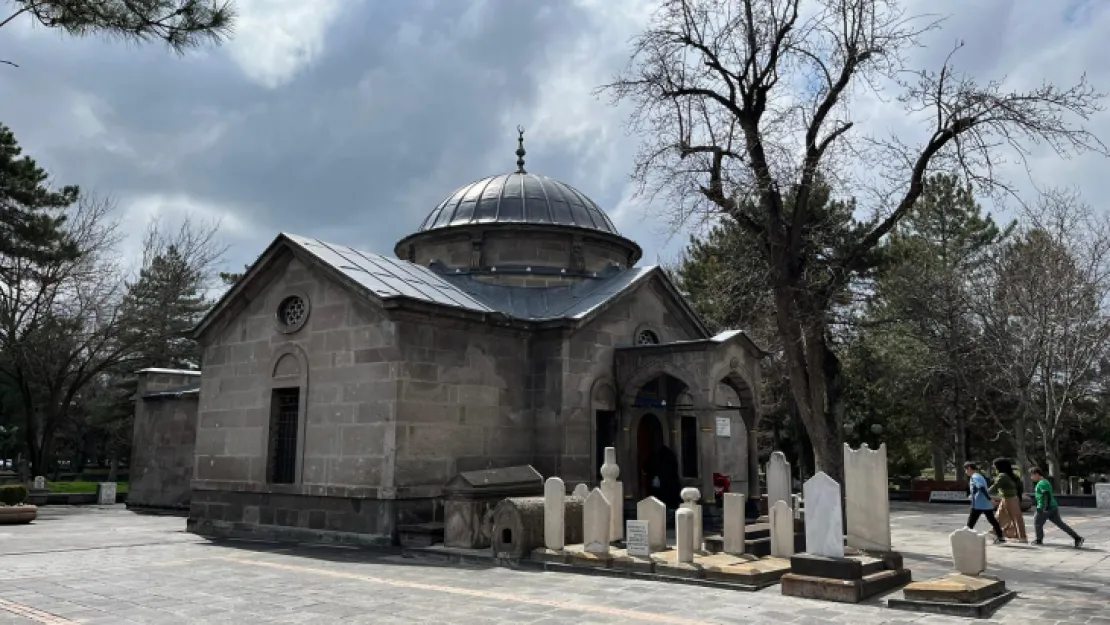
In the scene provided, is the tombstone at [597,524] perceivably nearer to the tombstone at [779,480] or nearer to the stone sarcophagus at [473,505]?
the stone sarcophagus at [473,505]

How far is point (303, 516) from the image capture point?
15227 millimetres

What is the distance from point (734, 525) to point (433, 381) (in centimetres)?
644

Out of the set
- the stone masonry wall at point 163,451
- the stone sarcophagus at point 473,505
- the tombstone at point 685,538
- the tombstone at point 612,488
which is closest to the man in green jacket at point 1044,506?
the tombstone at point 685,538

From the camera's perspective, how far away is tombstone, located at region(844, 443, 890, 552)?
1030 cm

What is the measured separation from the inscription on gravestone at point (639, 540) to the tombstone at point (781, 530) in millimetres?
1863

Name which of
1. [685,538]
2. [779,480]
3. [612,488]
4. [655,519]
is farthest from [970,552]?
[612,488]

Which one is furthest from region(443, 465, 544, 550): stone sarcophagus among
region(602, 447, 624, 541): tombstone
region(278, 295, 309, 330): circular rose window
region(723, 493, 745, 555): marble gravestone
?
region(278, 295, 309, 330): circular rose window

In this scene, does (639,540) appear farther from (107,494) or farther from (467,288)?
(107,494)

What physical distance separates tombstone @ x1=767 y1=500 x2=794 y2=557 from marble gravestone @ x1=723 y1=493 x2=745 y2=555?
1.56 feet

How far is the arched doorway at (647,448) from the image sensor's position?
1848 cm

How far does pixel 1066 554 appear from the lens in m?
13.4

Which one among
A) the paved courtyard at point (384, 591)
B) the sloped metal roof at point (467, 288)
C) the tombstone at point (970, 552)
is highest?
the sloped metal roof at point (467, 288)

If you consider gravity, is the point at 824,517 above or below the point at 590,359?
below

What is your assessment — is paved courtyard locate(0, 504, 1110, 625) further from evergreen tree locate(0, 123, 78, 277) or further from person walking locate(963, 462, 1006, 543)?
evergreen tree locate(0, 123, 78, 277)
